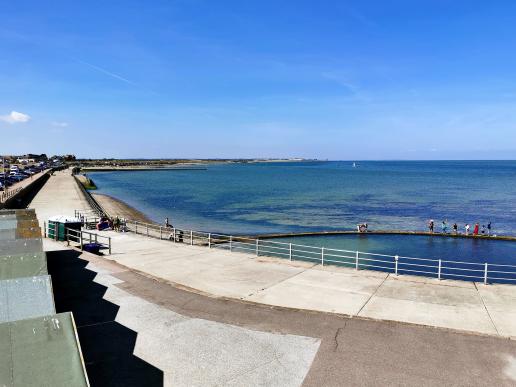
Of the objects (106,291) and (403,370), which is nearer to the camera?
(403,370)

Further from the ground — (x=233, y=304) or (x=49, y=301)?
(x=49, y=301)

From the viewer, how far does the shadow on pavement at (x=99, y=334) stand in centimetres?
841

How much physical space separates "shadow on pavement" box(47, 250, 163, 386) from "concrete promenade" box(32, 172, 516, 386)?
29 cm

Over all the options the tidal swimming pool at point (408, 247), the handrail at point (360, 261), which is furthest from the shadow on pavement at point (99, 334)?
the tidal swimming pool at point (408, 247)

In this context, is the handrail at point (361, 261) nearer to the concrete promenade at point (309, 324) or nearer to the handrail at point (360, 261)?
the handrail at point (360, 261)

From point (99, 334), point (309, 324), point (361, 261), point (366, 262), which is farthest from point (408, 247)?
point (99, 334)

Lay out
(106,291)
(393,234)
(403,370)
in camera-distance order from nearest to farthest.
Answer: (403,370)
(106,291)
(393,234)

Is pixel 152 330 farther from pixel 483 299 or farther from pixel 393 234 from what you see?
pixel 393 234

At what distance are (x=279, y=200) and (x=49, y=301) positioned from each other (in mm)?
73090

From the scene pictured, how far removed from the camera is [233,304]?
12.8m

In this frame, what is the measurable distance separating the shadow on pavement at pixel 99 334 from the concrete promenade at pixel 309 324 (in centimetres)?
29

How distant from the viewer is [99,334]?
10.5 meters

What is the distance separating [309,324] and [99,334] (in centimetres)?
541

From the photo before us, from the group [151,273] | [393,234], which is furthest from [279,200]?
[151,273]
